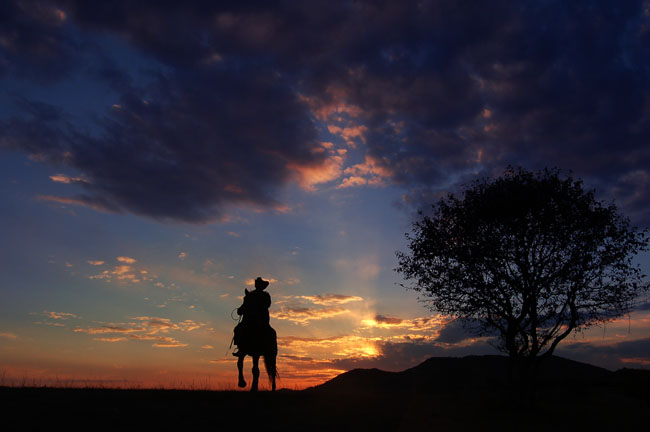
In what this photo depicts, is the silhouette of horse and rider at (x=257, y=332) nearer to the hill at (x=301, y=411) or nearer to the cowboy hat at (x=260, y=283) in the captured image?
the cowboy hat at (x=260, y=283)

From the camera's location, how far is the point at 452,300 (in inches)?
1018

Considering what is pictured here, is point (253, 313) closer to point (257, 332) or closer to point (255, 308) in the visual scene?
point (255, 308)

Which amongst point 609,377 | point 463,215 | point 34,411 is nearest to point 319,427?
point 34,411

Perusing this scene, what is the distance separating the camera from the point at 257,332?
24516 mm

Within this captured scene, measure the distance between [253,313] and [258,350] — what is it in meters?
1.90

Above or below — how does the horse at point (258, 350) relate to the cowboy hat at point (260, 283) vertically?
below

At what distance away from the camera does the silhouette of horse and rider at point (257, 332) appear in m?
24.4

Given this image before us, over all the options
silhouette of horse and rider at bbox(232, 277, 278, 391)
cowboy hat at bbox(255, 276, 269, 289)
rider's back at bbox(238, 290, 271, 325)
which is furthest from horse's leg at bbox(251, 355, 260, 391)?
cowboy hat at bbox(255, 276, 269, 289)

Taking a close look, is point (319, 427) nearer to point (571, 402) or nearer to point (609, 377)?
point (571, 402)

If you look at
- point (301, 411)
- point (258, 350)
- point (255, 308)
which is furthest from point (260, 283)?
point (301, 411)

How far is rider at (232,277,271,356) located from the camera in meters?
24.6

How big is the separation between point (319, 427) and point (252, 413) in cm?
268

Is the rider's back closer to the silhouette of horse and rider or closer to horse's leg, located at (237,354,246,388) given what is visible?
the silhouette of horse and rider

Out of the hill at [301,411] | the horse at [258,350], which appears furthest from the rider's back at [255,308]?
the hill at [301,411]
